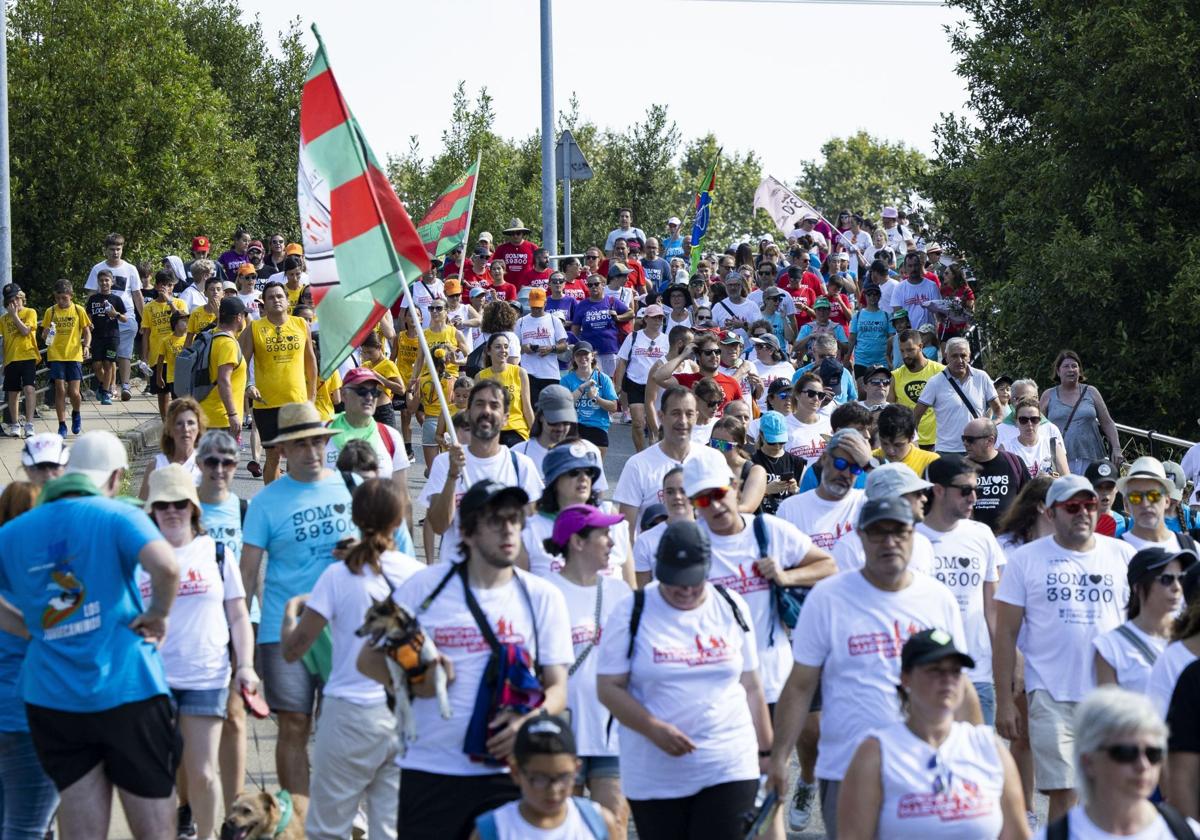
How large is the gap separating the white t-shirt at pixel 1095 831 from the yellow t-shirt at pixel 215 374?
9.85 m

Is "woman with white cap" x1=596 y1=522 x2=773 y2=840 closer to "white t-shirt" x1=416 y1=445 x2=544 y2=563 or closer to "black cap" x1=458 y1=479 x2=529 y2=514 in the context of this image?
"black cap" x1=458 y1=479 x2=529 y2=514

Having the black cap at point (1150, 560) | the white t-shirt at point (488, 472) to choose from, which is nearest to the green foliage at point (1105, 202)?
the white t-shirt at point (488, 472)

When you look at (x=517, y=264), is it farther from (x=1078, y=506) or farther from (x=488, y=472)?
(x=1078, y=506)

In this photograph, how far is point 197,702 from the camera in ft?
24.0

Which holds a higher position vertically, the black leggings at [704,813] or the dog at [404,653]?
the dog at [404,653]

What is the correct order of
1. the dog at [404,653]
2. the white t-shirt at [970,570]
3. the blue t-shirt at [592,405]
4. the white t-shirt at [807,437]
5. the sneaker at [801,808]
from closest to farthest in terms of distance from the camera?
the dog at [404,653], the white t-shirt at [970,570], the sneaker at [801,808], the white t-shirt at [807,437], the blue t-shirt at [592,405]

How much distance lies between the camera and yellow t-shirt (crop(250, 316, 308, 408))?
13695mm

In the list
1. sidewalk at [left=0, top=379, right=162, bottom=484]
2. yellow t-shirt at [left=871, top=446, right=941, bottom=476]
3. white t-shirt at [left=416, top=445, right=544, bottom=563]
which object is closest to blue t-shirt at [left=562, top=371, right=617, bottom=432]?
yellow t-shirt at [left=871, top=446, right=941, bottom=476]

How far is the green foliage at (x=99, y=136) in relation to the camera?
25781mm

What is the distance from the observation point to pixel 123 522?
6.03 meters

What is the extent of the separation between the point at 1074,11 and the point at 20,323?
1191 centimetres

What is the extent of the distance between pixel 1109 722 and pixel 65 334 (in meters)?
16.2

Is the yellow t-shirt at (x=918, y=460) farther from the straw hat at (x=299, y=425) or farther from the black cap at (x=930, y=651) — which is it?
the black cap at (x=930, y=651)

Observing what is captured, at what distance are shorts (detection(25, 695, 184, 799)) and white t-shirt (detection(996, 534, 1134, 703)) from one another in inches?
143
